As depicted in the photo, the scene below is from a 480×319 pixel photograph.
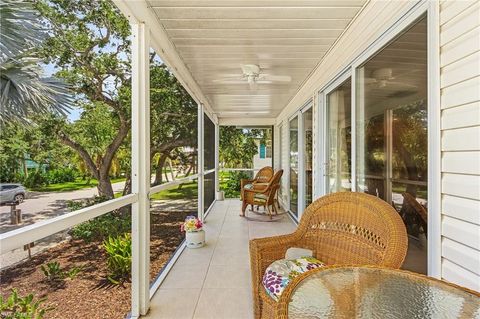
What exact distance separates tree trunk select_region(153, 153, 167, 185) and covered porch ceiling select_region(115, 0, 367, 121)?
106cm

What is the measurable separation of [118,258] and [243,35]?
2.30m

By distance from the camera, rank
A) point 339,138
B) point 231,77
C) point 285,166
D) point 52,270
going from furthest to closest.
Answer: point 285,166
point 231,77
point 339,138
point 52,270

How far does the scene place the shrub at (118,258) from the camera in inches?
96.0

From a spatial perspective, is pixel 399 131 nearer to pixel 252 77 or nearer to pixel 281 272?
pixel 281 272

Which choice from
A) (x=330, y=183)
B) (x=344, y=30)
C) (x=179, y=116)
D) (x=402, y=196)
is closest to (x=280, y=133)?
(x=179, y=116)

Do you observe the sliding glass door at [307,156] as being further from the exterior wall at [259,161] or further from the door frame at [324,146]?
the exterior wall at [259,161]

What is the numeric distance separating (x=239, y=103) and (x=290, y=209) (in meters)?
2.51

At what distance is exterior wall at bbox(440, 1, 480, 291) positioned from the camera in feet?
3.79

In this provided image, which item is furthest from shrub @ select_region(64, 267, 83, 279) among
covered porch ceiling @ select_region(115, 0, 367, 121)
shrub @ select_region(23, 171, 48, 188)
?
covered porch ceiling @ select_region(115, 0, 367, 121)

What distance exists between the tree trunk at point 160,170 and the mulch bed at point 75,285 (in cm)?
91

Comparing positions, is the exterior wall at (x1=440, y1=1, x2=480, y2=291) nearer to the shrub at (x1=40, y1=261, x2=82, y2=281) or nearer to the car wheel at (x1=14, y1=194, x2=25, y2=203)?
the car wheel at (x1=14, y1=194, x2=25, y2=203)

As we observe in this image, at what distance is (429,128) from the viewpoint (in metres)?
1.45

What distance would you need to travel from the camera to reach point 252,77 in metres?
3.36

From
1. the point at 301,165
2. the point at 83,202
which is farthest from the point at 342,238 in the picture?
the point at 301,165
